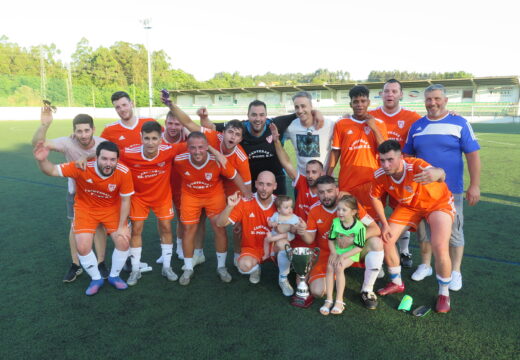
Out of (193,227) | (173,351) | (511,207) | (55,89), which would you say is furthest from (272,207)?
(55,89)

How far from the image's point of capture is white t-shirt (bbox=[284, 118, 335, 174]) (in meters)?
4.28

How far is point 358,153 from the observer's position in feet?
13.1

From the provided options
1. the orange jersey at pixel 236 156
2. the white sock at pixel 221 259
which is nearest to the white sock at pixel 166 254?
the white sock at pixel 221 259

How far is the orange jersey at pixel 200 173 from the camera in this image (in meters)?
4.02

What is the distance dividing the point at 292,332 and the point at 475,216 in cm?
439

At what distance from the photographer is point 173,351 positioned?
2.74 metres

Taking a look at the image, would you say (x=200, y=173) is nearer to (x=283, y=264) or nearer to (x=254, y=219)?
(x=254, y=219)

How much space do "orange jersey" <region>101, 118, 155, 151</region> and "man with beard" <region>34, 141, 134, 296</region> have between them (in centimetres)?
57

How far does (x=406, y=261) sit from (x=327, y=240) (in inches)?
48.7

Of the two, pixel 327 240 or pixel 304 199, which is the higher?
pixel 304 199

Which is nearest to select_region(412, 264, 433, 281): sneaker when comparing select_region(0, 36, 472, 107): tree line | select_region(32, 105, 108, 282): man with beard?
select_region(32, 105, 108, 282): man with beard

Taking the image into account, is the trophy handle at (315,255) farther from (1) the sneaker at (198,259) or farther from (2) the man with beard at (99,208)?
(2) the man with beard at (99,208)

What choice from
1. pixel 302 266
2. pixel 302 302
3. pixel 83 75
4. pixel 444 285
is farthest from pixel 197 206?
pixel 83 75

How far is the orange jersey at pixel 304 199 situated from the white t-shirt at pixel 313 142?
0.18 metres
